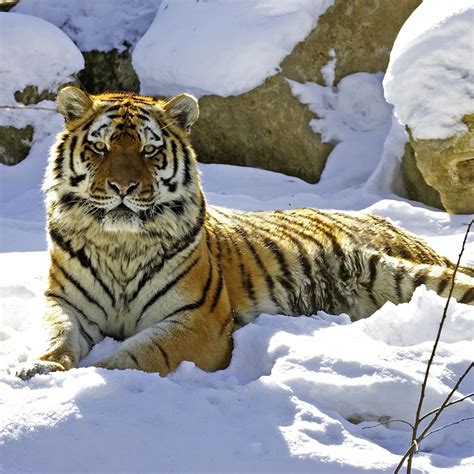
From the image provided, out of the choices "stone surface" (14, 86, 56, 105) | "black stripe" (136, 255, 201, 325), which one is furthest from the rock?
"black stripe" (136, 255, 201, 325)

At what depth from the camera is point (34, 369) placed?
301cm

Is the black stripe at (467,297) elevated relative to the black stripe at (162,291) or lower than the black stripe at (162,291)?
lower

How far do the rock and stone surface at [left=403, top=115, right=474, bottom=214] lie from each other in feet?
10.7

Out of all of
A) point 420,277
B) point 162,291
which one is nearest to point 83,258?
point 162,291

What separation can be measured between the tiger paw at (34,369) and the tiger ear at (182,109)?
118cm

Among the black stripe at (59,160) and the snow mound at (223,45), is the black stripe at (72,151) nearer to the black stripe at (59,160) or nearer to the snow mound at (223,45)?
the black stripe at (59,160)

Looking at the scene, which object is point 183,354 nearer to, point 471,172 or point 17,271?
point 17,271

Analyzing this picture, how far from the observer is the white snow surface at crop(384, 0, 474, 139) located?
5.96m

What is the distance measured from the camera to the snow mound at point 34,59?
317 inches

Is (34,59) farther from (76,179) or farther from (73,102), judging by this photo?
(76,179)

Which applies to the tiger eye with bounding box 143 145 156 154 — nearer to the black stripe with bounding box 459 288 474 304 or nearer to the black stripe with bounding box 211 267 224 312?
the black stripe with bounding box 211 267 224 312

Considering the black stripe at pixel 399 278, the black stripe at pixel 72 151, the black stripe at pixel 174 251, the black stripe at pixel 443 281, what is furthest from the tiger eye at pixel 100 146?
the black stripe at pixel 443 281

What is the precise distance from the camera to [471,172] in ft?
20.0

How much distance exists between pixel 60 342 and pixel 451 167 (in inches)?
134
